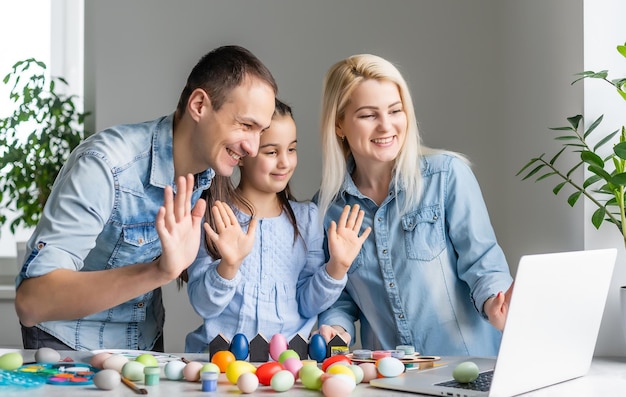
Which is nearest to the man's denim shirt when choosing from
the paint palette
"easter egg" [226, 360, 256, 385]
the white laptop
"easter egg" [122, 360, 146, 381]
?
the paint palette

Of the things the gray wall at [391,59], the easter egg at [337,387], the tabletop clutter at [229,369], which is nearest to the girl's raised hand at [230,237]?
the tabletop clutter at [229,369]

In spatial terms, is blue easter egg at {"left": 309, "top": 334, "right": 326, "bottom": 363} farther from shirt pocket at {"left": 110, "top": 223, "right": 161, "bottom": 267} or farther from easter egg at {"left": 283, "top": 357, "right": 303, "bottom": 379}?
shirt pocket at {"left": 110, "top": 223, "right": 161, "bottom": 267}

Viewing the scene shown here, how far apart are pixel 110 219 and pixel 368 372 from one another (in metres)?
0.79

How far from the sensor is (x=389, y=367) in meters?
1.38

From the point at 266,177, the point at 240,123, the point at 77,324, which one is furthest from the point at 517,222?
the point at 77,324

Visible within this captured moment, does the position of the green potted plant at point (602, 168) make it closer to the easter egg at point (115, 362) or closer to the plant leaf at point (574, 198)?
the plant leaf at point (574, 198)

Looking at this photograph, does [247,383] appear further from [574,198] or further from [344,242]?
[574,198]

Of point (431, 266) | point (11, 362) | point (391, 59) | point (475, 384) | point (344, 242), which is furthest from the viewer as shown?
point (391, 59)

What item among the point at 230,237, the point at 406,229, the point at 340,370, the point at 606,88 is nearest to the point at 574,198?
the point at 606,88

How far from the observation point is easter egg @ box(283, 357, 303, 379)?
1.38m

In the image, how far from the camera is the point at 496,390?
1.25m

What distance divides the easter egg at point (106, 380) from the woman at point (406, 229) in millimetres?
805

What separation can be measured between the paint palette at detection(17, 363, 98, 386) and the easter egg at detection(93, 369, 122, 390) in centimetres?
6

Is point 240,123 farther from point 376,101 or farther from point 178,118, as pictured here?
point 376,101
